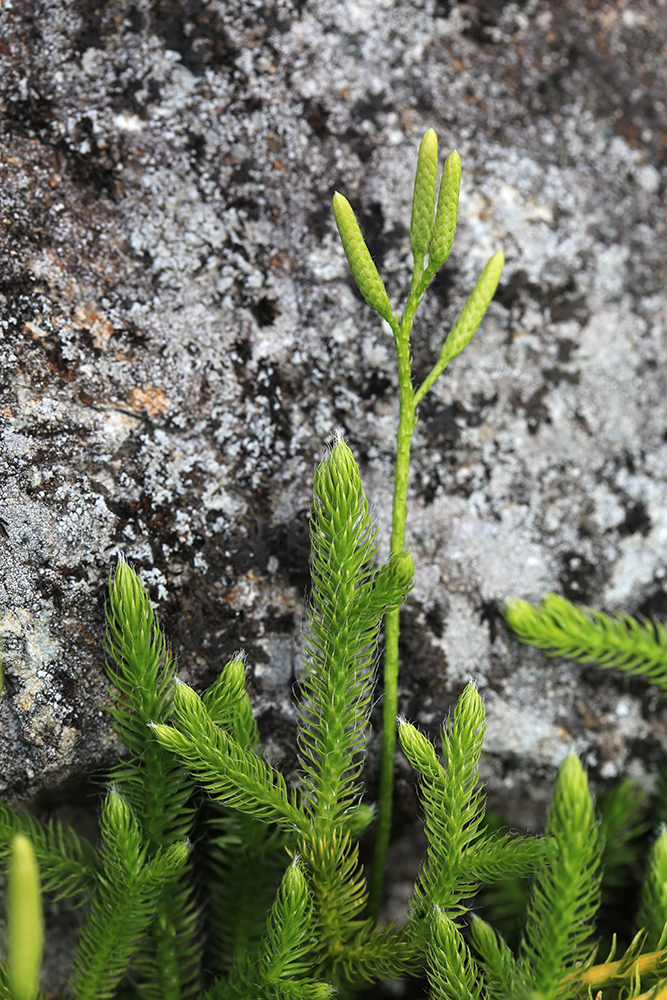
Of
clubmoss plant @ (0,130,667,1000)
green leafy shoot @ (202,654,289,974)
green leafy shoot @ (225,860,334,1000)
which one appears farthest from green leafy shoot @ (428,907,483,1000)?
green leafy shoot @ (202,654,289,974)

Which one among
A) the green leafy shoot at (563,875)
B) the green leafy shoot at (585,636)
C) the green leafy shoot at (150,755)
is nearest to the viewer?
the green leafy shoot at (563,875)

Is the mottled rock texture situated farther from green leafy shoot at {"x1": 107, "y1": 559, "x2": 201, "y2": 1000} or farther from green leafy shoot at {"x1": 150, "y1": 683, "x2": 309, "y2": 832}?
green leafy shoot at {"x1": 150, "y1": 683, "x2": 309, "y2": 832}

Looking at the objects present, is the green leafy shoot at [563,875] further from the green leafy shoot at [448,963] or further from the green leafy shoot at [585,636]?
the green leafy shoot at [585,636]

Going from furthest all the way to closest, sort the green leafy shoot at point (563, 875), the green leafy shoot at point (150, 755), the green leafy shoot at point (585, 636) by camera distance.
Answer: the green leafy shoot at point (585, 636) < the green leafy shoot at point (150, 755) < the green leafy shoot at point (563, 875)

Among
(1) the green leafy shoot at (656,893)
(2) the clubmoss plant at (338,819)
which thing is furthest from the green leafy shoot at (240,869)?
(1) the green leafy shoot at (656,893)

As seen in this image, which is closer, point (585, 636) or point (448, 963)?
point (448, 963)

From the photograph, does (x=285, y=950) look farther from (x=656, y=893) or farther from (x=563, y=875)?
(x=656, y=893)

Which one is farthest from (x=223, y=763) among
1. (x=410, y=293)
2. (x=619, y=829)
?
(x=619, y=829)
